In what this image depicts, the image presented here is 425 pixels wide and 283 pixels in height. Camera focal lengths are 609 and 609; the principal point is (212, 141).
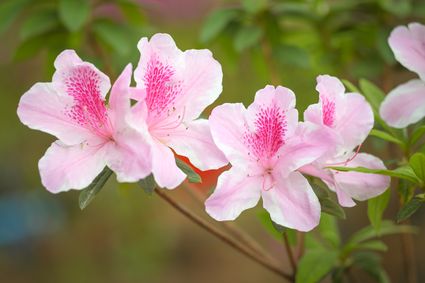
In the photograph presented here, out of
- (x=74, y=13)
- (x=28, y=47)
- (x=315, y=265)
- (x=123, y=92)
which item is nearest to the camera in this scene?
(x=123, y=92)

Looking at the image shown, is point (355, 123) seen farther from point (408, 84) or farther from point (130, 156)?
point (130, 156)

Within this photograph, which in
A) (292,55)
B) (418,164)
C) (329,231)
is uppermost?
(418,164)

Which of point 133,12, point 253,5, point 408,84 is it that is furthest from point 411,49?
point 133,12

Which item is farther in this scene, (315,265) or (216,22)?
(216,22)

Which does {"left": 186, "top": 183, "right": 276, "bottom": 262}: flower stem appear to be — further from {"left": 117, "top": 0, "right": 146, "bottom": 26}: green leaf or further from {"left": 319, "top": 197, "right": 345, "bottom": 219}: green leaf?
{"left": 117, "top": 0, "right": 146, "bottom": 26}: green leaf

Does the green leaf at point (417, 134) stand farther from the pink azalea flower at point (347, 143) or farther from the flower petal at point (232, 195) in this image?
the flower petal at point (232, 195)

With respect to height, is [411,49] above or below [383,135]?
above
